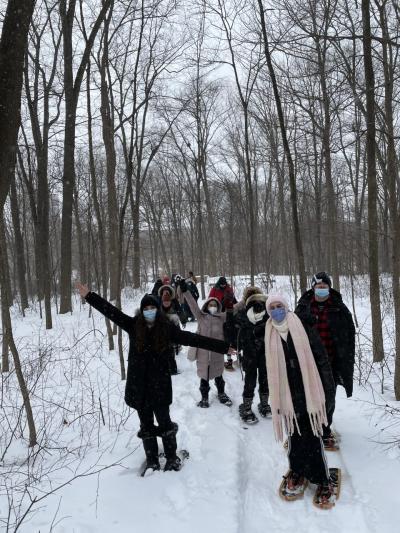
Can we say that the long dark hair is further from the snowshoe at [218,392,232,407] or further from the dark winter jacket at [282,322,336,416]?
the snowshoe at [218,392,232,407]

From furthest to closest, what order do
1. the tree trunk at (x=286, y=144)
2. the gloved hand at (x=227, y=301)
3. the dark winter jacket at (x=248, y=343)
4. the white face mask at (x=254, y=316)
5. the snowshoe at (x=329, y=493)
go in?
the gloved hand at (x=227, y=301)
the tree trunk at (x=286, y=144)
the dark winter jacket at (x=248, y=343)
the white face mask at (x=254, y=316)
the snowshoe at (x=329, y=493)

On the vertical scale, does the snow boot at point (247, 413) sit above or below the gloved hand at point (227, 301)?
below

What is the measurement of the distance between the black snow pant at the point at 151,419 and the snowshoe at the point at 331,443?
5.85 ft

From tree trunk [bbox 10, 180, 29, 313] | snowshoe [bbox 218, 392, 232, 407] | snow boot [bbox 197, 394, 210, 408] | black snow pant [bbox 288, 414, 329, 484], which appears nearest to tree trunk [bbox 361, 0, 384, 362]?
snowshoe [bbox 218, 392, 232, 407]

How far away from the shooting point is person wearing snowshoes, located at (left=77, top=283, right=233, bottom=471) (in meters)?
3.76

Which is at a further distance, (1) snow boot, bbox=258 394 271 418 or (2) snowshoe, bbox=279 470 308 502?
(1) snow boot, bbox=258 394 271 418

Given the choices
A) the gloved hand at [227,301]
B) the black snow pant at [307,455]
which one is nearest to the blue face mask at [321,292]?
the black snow pant at [307,455]

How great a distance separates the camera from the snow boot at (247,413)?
201 inches

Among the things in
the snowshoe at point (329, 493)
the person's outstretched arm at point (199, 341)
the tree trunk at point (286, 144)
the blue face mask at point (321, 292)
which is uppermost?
the tree trunk at point (286, 144)

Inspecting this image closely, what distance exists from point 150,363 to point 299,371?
1422mm

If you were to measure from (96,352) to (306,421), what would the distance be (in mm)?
5966

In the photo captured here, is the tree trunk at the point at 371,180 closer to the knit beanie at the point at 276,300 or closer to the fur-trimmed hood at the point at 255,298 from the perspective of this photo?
the fur-trimmed hood at the point at 255,298

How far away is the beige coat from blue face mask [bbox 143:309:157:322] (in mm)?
2059

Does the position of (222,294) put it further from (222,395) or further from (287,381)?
(287,381)
